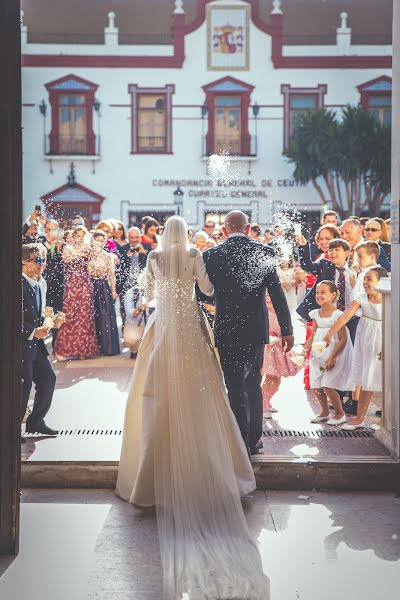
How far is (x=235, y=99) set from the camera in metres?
21.9

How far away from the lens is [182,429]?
15.6 feet

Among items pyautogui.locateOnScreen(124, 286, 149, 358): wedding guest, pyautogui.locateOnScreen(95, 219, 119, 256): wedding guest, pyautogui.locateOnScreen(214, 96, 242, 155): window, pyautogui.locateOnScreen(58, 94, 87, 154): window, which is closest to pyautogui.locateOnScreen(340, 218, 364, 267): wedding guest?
pyautogui.locateOnScreen(124, 286, 149, 358): wedding guest

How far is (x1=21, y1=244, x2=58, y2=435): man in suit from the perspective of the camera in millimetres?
5660

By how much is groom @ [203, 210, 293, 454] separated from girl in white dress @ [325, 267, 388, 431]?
983mm

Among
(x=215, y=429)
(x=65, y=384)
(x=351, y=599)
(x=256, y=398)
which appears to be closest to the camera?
(x=351, y=599)

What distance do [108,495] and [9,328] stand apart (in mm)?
1395

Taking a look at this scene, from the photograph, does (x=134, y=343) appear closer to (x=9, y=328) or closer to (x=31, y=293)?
(x=31, y=293)

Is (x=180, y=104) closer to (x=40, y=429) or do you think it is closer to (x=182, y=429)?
(x=40, y=429)

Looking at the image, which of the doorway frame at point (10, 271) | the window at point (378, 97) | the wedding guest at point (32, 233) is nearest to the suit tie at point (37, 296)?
the doorway frame at point (10, 271)

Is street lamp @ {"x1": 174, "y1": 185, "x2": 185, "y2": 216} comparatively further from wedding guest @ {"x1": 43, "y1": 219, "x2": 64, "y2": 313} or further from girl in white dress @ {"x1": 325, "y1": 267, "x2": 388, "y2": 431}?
girl in white dress @ {"x1": 325, "y1": 267, "x2": 388, "y2": 431}

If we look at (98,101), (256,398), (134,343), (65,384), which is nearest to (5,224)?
(256,398)

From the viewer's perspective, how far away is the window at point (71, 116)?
71.3 ft

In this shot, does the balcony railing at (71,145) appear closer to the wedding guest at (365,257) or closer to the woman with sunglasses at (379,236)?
the woman with sunglasses at (379,236)

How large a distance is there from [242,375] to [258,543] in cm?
131
